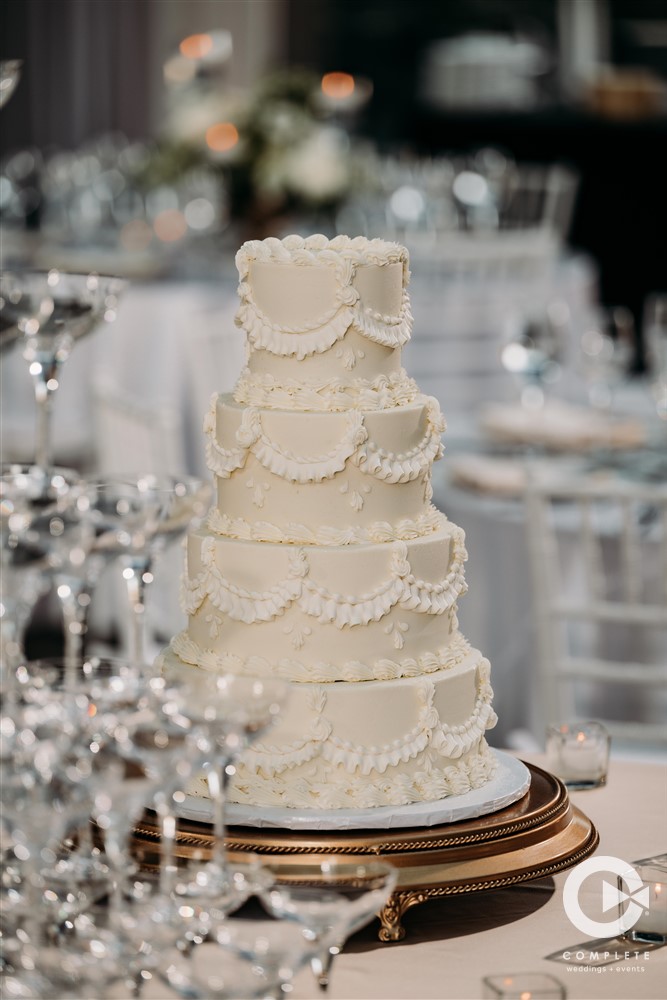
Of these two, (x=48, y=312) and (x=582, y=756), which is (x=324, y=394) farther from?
(x=582, y=756)

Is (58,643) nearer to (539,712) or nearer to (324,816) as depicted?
(539,712)

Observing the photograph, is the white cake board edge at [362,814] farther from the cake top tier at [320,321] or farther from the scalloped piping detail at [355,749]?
the cake top tier at [320,321]

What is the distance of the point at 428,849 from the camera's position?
5.37 ft

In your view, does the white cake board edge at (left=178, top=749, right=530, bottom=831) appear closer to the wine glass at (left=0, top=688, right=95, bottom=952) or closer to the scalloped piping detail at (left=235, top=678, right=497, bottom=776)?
the scalloped piping detail at (left=235, top=678, right=497, bottom=776)

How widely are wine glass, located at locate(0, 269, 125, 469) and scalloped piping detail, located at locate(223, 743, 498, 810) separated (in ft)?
1.61

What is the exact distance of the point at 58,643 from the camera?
6156 mm

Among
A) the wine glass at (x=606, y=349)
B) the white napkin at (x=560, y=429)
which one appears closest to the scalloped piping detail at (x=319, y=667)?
the white napkin at (x=560, y=429)

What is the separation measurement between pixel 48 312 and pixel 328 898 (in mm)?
926

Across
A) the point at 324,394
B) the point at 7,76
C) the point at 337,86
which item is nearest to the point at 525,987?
the point at 324,394

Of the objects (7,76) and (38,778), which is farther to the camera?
(7,76)

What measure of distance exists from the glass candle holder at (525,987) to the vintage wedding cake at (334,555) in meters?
0.35

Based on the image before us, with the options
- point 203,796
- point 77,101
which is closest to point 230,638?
point 203,796

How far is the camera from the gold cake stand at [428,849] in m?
1.60

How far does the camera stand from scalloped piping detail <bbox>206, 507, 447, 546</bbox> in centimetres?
180
